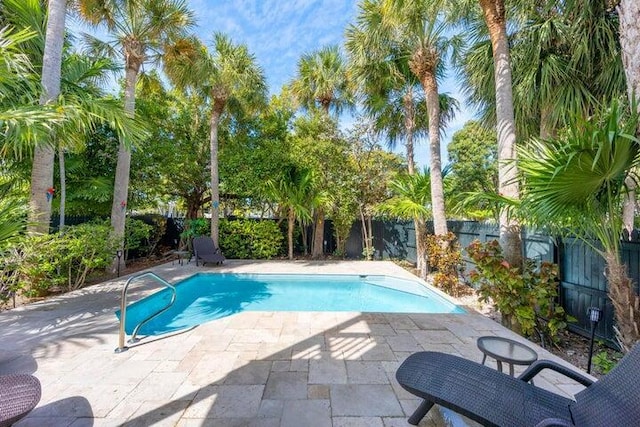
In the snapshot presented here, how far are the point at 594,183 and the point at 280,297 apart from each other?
6404mm

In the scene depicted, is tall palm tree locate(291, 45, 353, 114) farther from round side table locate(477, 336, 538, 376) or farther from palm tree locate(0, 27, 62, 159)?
round side table locate(477, 336, 538, 376)

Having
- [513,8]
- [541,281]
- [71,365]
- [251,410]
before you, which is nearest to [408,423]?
[251,410]

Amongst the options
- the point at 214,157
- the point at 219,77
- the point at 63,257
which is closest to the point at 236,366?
the point at 63,257

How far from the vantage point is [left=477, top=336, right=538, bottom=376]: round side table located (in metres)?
2.11

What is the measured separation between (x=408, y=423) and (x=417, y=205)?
22.5 ft

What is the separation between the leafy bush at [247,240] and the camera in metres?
11.4

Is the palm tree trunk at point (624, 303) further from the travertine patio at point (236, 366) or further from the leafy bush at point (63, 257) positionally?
the leafy bush at point (63, 257)

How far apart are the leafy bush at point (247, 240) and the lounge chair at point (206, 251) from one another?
150cm

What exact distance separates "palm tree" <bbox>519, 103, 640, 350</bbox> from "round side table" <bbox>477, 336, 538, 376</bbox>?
145 cm

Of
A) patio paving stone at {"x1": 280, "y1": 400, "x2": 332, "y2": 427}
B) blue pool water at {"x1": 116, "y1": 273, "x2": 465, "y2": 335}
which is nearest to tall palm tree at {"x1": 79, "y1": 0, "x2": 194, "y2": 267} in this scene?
blue pool water at {"x1": 116, "y1": 273, "x2": 465, "y2": 335}

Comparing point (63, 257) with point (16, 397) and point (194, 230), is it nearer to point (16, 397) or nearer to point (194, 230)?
point (16, 397)

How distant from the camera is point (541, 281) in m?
4.07

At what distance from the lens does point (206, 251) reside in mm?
9555

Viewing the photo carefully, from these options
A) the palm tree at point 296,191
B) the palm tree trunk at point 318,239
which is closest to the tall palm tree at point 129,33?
the palm tree at point 296,191
